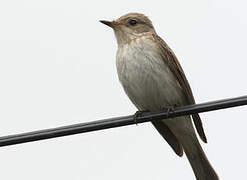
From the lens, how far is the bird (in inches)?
368

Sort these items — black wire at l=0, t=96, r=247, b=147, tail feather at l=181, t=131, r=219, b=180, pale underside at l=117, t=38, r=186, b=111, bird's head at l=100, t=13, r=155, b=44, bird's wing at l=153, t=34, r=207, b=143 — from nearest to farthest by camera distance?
black wire at l=0, t=96, r=247, b=147 → pale underside at l=117, t=38, r=186, b=111 → bird's wing at l=153, t=34, r=207, b=143 → tail feather at l=181, t=131, r=219, b=180 → bird's head at l=100, t=13, r=155, b=44

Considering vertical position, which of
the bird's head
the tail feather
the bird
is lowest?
the tail feather

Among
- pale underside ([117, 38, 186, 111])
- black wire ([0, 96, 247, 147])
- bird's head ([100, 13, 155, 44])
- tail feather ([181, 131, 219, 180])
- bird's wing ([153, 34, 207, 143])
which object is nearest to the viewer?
black wire ([0, 96, 247, 147])

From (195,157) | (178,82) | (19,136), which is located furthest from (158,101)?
(19,136)

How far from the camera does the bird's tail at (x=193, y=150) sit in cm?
991

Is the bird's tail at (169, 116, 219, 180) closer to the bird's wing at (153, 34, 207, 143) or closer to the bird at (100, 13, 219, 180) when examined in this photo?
the bird at (100, 13, 219, 180)

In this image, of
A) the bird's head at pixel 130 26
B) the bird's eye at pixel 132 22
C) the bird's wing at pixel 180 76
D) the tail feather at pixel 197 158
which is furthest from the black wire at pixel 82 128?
the bird's eye at pixel 132 22

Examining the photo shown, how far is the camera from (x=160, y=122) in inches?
402

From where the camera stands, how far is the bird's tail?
9.91 m

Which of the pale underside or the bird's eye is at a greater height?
the bird's eye

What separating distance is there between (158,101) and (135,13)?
2102 millimetres

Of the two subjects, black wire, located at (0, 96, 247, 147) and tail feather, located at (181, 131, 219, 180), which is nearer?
black wire, located at (0, 96, 247, 147)

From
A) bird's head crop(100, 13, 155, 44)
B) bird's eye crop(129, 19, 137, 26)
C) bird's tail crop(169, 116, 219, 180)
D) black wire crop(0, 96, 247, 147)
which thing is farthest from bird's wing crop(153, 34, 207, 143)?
black wire crop(0, 96, 247, 147)

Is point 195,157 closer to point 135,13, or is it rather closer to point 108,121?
point 135,13
